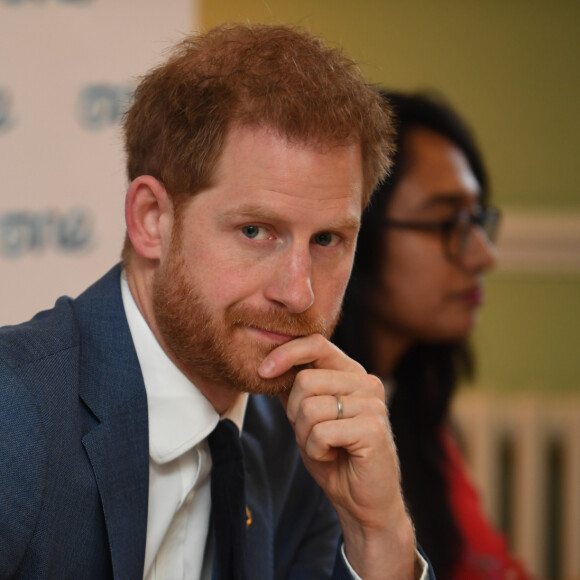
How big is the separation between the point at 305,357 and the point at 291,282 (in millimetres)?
108

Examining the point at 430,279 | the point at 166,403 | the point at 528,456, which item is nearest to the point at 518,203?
the point at 528,456

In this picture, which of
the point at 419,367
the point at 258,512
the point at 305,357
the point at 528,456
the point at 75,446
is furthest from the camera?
the point at 528,456

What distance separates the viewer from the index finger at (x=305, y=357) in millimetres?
1070

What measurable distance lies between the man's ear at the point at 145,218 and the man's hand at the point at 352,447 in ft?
0.67

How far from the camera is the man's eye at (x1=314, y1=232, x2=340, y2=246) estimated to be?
1.09 m

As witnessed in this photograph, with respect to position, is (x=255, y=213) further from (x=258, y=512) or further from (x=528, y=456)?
(x=528, y=456)

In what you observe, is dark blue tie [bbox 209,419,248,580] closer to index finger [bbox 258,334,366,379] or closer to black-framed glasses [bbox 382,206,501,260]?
Answer: index finger [bbox 258,334,366,379]

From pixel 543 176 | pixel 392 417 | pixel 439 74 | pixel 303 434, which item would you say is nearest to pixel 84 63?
pixel 303 434

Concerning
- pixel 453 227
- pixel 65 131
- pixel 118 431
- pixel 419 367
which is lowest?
pixel 419 367

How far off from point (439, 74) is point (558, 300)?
0.76 meters

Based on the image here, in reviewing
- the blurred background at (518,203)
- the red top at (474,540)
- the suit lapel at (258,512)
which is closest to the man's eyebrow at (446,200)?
the red top at (474,540)

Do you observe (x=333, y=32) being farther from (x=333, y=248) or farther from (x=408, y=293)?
(x=333, y=248)

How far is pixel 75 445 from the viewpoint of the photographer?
0.98 meters

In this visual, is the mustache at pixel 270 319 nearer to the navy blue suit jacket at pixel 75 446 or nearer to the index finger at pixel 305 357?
the index finger at pixel 305 357
